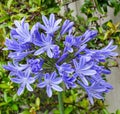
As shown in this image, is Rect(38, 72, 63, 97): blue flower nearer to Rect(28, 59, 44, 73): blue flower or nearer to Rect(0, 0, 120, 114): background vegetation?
Rect(28, 59, 44, 73): blue flower

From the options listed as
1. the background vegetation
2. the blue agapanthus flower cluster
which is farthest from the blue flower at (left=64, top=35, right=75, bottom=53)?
the background vegetation

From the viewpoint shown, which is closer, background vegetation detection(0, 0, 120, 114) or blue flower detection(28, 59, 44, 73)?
blue flower detection(28, 59, 44, 73)

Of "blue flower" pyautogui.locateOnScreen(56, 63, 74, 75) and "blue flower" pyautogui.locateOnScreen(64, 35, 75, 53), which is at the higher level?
"blue flower" pyautogui.locateOnScreen(64, 35, 75, 53)

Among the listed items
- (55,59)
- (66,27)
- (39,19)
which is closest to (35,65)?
(55,59)

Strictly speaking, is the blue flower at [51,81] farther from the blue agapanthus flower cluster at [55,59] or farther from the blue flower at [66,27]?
the blue flower at [66,27]

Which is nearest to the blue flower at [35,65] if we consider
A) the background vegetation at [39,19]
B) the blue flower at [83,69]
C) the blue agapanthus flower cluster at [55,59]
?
the blue agapanthus flower cluster at [55,59]

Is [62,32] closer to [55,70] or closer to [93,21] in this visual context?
[55,70]

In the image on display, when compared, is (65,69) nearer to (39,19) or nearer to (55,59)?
(55,59)

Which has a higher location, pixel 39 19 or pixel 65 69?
pixel 39 19
